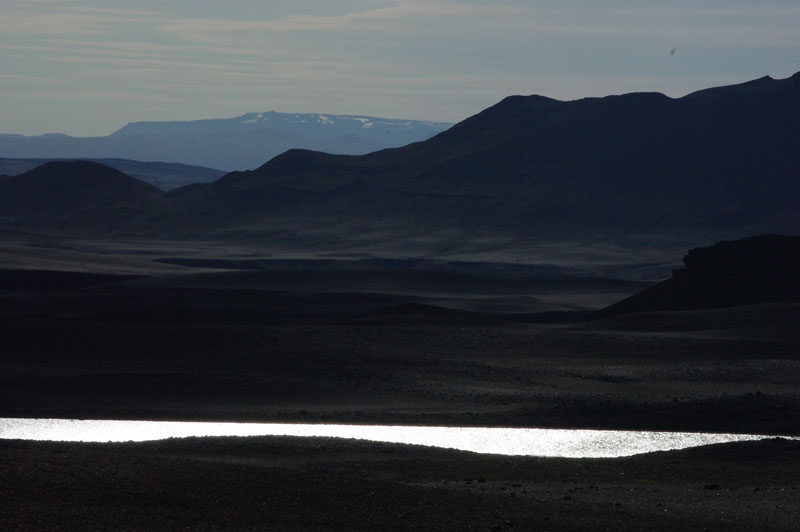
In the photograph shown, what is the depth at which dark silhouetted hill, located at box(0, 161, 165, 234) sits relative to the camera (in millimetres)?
120875

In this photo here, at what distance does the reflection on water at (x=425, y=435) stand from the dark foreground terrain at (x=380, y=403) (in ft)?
2.27

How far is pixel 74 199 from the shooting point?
12838 centimetres

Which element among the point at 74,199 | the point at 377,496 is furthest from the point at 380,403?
the point at 74,199

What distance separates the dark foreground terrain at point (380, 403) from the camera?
47.5 feet

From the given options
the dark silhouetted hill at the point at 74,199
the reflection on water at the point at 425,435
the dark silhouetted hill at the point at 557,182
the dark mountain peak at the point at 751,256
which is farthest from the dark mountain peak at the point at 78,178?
the reflection on water at the point at 425,435

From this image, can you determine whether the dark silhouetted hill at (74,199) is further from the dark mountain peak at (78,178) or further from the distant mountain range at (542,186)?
the distant mountain range at (542,186)

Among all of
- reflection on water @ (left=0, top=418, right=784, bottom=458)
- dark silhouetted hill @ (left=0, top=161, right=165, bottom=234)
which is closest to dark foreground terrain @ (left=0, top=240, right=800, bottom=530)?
reflection on water @ (left=0, top=418, right=784, bottom=458)

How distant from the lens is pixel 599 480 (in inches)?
739

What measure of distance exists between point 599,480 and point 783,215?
90.4m

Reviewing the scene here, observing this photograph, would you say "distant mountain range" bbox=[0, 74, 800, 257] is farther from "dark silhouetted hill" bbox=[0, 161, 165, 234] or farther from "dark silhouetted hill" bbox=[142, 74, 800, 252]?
"dark silhouetted hill" bbox=[0, 161, 165, 234]

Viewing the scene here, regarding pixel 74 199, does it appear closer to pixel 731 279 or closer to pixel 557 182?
pixel 557 182

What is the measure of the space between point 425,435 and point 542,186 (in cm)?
9420

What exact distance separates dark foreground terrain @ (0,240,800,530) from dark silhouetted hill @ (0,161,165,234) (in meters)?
70.3

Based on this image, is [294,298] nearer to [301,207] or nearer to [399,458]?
[399,458]
